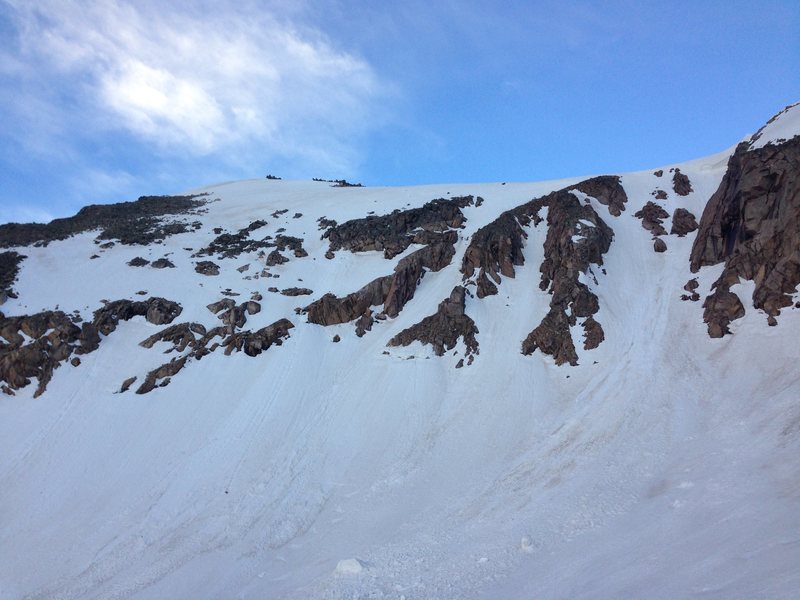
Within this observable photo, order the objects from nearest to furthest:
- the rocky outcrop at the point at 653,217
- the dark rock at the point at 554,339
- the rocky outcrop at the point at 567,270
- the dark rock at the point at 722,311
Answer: the dark rock at the point at 722,311 < the dark rock at the point at 554,339 < the rocky outcrop at the point at 567,270 < the rocky outcrop at the point at 653,217

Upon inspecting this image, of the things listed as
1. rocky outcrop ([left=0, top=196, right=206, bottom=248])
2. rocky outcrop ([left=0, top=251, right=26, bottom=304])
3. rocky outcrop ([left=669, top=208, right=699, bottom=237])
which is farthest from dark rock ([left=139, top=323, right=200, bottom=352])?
rocky outcrop ([left=669, top=208, right=699, bottom=237])

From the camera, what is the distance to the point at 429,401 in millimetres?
25375

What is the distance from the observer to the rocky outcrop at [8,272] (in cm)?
3283

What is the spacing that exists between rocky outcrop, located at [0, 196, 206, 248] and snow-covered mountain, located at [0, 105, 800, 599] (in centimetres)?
111

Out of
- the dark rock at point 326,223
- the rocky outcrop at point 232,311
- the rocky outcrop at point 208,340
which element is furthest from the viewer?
the dark rock at point 326,223

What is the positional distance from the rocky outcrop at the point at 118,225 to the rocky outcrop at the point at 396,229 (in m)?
16.0

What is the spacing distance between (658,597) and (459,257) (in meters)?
27.9

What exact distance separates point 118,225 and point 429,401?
37.8m

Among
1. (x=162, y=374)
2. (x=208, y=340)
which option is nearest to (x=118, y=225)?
(x=208, y=340)

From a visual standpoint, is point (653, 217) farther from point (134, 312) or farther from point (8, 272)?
point (8, 272)

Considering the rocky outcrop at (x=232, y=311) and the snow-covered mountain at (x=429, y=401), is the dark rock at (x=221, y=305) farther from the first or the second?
the snow-covered mountain at (x=429, y=401)

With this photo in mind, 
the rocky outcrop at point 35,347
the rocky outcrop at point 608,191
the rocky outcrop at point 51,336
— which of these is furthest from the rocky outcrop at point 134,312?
the rocky outcrop at point 608,191

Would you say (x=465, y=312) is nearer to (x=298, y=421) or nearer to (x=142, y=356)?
(x=298, y=421)

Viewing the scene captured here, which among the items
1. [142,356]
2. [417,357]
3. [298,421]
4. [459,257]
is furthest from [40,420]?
[459,257]
